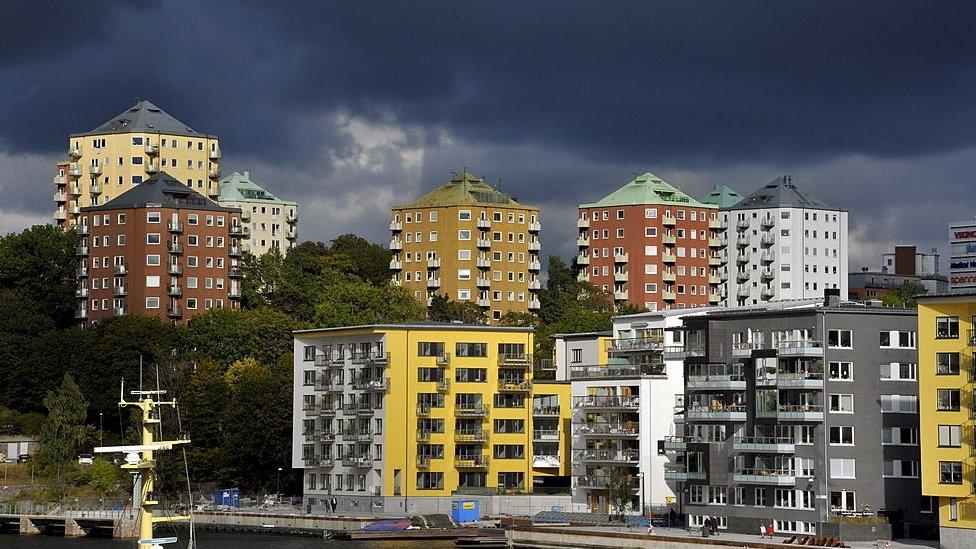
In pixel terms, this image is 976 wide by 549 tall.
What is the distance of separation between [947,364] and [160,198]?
113 m

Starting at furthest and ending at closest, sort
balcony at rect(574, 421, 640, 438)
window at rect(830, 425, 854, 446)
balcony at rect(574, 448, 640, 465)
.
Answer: balcony at rect(574, 421, 640, 438) → balcony at rect(574, 448, 640, 465) → window at rect(830, 425, 854, 446)

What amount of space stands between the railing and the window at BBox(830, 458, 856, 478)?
2221 cm

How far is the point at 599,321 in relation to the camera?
183 m

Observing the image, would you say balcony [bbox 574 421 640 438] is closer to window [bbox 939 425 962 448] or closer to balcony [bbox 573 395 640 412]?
balcony [bbox 573 395 640 412]

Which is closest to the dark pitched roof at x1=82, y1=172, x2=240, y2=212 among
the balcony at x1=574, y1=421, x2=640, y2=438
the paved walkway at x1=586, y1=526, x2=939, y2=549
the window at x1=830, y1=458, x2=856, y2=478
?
the balcony at x1=574, y1=421, x2=640, y2=438

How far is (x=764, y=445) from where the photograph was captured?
342 feet

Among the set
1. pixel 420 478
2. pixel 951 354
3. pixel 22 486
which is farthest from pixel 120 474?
pixel 951 354

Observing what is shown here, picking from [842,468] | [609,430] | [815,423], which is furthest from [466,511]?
[842,468]

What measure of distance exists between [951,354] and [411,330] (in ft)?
163

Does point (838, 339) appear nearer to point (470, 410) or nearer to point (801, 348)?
point (801, 348)

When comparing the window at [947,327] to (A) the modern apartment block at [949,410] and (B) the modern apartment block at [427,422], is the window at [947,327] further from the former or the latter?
(B) the modern apartment block at [427,422]

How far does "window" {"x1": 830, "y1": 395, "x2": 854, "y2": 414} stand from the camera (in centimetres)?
10275

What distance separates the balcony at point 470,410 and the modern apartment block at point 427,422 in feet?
0.24

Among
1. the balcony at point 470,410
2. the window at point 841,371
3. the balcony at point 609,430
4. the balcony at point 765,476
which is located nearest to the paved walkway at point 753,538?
the balcony at point 765,476
